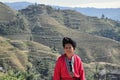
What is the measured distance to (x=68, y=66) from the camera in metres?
5.20

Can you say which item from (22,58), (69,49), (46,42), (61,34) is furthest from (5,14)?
(69,49)

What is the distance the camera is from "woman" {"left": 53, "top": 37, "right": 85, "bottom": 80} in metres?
5.16

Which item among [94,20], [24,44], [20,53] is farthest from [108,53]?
[94,20]

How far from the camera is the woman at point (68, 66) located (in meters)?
5.16

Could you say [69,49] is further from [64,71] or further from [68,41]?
[64,71]

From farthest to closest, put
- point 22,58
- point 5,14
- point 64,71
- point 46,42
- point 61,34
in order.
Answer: point 5,14 < point 61,34 < point 46,42 < point 22,58 < point 64,71

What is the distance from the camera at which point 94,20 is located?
182500 mm

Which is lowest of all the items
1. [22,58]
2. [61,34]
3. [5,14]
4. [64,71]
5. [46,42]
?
[46,42]

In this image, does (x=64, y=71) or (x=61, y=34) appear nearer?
(x=64, y=71)

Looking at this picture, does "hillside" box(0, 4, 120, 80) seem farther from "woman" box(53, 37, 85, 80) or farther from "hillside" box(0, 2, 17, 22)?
"woman" box(53, 37, 85, 80)

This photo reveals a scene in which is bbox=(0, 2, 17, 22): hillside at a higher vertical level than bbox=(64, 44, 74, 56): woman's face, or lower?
lower

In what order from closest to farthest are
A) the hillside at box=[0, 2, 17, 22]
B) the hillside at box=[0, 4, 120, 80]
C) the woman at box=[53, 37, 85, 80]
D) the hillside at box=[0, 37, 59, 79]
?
1. the woman at box=[53, 37, 85, 80]
2. the hillside at box=[0, 37, 59, 79]
3. the hillside at box=[0, 4, 120, 80]
4. the hillside at box=[0, 2, 17, 22]

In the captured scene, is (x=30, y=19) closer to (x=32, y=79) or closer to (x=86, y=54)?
(x=86, y=54)

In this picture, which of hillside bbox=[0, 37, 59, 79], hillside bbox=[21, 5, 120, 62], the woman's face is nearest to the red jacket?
the woman's face
